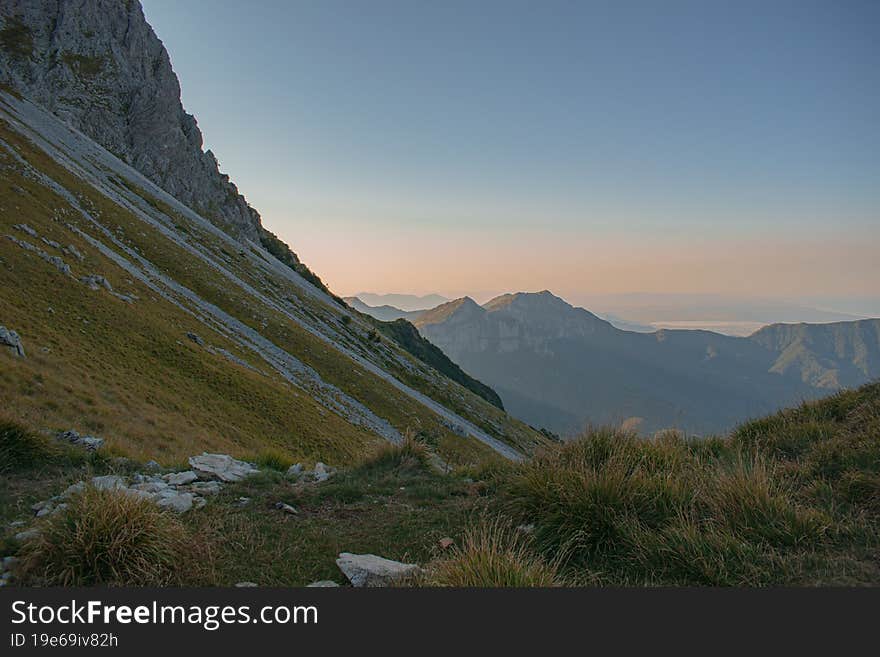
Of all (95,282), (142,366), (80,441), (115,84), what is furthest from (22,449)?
(115,84)

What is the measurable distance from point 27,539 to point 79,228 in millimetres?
43587

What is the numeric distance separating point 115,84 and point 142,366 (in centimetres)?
10813

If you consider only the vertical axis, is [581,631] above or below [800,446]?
below

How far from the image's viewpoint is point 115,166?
73625mm

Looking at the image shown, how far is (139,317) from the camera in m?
29.9

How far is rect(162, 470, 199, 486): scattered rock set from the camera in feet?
29.1

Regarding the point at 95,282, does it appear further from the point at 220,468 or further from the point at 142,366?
the point at 220,468

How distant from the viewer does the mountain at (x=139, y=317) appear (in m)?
20.1

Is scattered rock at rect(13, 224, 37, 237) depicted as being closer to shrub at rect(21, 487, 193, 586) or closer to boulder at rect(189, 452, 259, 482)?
boulder at rect(189, 452, 259, 482)

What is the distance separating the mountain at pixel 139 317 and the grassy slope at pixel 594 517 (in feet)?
9.64

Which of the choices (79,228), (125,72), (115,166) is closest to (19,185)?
(79,228)

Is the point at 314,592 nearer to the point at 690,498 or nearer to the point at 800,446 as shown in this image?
the point at 690,498

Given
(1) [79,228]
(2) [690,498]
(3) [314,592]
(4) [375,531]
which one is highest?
(1) [79,228]

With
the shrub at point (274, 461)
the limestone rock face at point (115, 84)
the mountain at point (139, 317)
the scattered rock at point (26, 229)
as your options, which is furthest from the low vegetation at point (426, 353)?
the shrub at point (274, 461)
